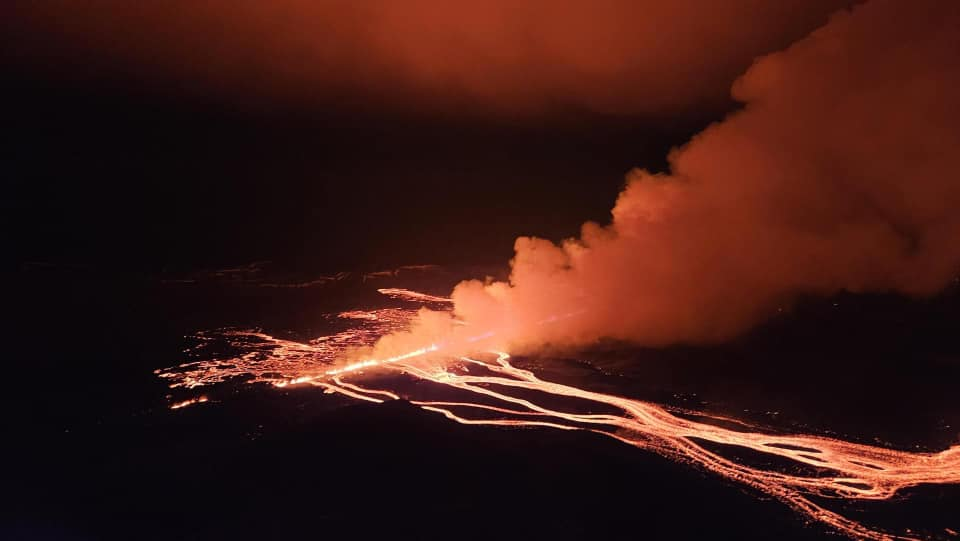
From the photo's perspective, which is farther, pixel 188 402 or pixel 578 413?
pixel 188 402

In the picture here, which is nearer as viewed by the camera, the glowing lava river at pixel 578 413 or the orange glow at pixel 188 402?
the glowing lava river at pixel 578 413

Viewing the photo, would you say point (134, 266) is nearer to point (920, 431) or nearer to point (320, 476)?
point (320, 476)

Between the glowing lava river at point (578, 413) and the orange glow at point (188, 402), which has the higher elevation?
the glowing lava river at point (578, 413)

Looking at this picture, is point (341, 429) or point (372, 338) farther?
point (372, 338)

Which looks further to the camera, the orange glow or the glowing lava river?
the orange glow

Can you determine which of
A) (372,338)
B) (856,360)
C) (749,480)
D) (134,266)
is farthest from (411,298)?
(134,266)

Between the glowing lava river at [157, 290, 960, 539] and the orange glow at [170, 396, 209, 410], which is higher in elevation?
the glowing lava river at [157, 290, 960, 539]

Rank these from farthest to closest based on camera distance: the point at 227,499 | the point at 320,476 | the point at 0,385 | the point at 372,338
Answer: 1. the point at 372,338
2. the point at 0,385
3. the point at 320,476
4. the point at 227,499

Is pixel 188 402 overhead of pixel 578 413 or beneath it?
beneath
